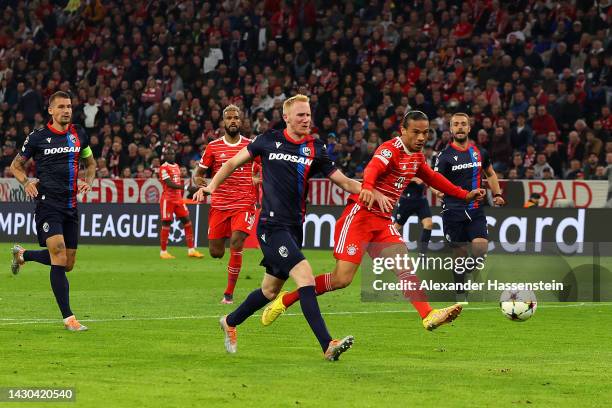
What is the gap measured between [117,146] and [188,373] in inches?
960

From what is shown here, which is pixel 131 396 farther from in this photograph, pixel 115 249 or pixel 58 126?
pixel 115 249

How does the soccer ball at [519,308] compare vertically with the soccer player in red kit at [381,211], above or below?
below

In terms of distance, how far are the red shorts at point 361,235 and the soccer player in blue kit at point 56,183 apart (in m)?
2.99

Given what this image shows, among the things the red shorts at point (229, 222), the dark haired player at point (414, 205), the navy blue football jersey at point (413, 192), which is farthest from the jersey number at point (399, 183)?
the navy blue football jersey at point (413, 192)

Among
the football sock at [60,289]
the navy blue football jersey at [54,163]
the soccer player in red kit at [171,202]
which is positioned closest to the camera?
the football sock at [60,289]

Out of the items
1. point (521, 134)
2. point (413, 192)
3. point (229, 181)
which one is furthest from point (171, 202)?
point (229, 181)

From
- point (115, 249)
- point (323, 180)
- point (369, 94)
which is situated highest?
point (369, 94)

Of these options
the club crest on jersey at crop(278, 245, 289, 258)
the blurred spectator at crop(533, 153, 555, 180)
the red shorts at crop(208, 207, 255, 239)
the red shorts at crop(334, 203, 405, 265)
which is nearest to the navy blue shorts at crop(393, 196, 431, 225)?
the blurred spectator at crop(533, 153, 555, 180)

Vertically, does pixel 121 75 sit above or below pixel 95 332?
above

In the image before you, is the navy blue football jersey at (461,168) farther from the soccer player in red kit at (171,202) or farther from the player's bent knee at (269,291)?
the soccer player in red kit at (171,202)

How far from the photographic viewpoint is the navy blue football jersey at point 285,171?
1049 centimetres

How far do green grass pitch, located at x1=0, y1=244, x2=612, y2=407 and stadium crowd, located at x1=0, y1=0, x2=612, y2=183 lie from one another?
40.3 feet

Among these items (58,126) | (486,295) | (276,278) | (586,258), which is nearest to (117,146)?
(586,258)

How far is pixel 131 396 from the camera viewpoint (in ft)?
27.0
